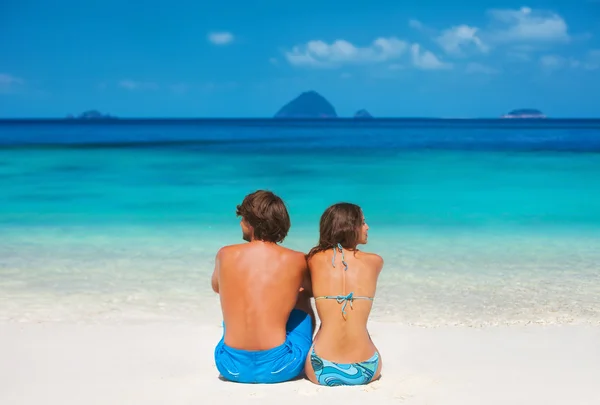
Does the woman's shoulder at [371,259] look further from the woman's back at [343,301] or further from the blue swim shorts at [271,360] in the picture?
the blue swim shorts at [271,360]

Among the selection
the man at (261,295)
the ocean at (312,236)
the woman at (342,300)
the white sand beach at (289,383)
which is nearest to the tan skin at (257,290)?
A: the man at (261,295)

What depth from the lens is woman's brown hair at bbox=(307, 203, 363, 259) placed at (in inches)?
126

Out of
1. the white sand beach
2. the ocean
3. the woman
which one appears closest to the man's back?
the woman

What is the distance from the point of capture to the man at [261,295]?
10.4 feet

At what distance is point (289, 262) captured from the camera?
3.21 meters

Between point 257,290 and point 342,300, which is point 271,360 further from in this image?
point 342,300

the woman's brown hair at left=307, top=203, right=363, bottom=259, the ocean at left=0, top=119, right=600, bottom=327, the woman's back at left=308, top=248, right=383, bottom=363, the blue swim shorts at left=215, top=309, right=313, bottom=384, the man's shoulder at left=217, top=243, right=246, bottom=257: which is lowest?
the ocean at left=0, top=119, right=600, bottom=327

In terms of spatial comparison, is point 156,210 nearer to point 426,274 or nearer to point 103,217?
point 103,217

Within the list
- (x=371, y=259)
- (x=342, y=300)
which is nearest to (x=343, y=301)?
(x=342, y=300)

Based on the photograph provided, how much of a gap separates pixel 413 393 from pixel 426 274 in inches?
132

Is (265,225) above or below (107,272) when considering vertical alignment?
above

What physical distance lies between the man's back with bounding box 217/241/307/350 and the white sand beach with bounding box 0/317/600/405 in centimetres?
26

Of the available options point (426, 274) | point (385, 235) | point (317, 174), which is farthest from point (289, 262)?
point (317, 174)

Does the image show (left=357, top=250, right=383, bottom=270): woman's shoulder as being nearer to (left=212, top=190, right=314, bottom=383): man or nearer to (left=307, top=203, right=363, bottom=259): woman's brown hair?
(left=307, top=203, right=363, bottom=259): woman's brown hair
